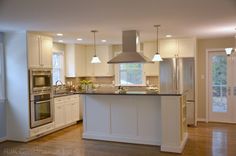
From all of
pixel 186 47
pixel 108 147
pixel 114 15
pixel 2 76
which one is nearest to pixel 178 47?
pixel 186 47

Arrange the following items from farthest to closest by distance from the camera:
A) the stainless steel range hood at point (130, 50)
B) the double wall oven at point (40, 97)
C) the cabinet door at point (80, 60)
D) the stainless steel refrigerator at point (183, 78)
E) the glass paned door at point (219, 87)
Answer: the cabinet door at point (80, 60)
the glass paned door at point (219, 87)
the stainless steel refrigerator at point (183, 78)
the double wall oven at point (40, 97)
the stainless steel range hood at point (130, 50)

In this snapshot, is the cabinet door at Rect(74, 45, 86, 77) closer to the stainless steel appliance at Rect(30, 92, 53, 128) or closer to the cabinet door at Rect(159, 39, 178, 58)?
the stainless steel appliance at Rect(30, 92, 53, 128)

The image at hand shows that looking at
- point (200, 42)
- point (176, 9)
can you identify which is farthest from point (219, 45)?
point (176, 9)

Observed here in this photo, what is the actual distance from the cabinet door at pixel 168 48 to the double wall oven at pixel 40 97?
3.20 metres

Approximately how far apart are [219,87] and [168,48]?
1.94 metres

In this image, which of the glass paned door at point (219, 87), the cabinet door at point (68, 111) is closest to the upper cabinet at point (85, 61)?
the cabinet door at point (68, 111)

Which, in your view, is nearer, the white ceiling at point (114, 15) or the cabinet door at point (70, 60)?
the white ceiling at point (114, 15)

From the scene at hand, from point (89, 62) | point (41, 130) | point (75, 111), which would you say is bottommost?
point (41, 130)

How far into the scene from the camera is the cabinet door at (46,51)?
5.77 meters

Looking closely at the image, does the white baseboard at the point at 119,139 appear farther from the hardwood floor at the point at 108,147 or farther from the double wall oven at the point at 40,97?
the double wall oven at the point at 40,97

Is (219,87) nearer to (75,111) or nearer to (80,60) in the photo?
(75,111)

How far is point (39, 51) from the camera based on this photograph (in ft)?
18.6

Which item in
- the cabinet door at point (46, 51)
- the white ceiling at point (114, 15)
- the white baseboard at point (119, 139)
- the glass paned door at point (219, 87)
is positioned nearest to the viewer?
the white ceiling at point (114, 15)

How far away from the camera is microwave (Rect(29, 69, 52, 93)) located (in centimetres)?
545
